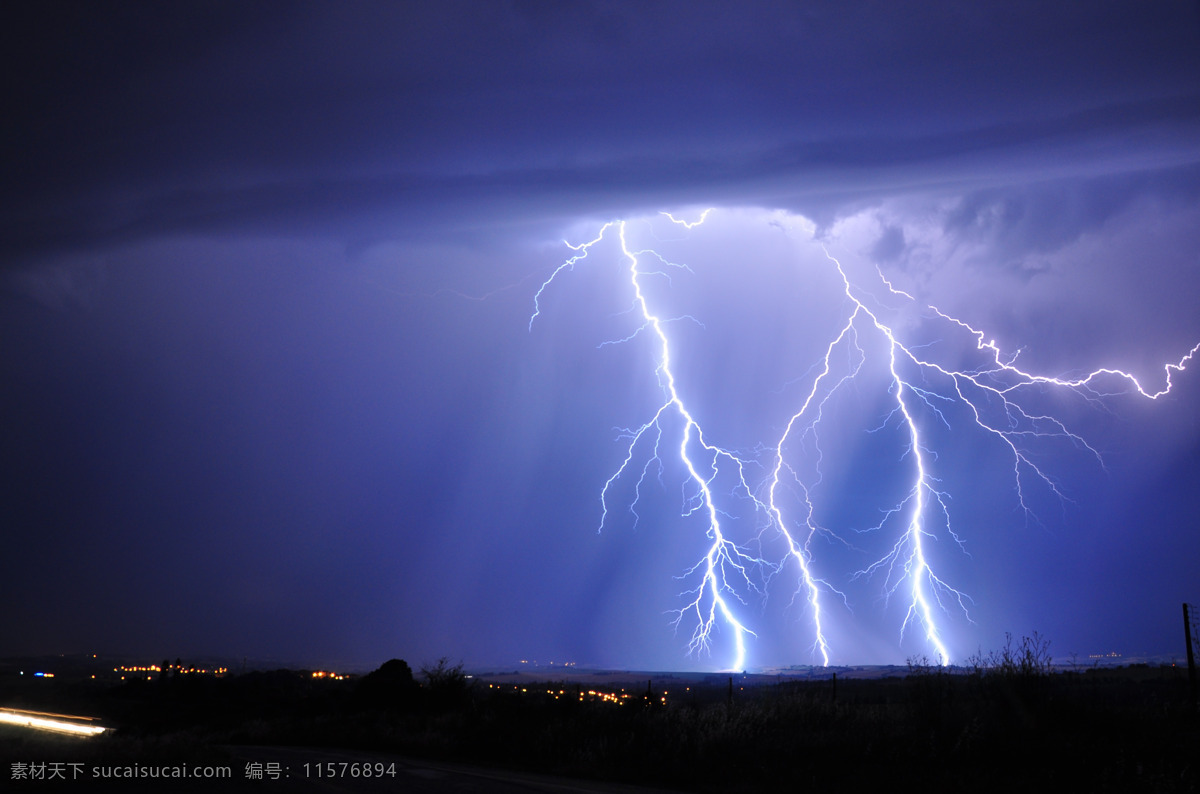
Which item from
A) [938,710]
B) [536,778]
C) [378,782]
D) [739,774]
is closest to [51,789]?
[378,782]

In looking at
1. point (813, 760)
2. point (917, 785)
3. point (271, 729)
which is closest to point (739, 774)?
point (813, 760)

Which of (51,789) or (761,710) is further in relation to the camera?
(761,710)

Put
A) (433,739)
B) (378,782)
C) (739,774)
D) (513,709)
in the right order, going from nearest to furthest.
Answer: 1. (378,782)
2. (739,774)
3. (433,739)
4. (513,709)

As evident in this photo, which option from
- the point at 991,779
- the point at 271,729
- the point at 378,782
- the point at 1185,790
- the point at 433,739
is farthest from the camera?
the point at 271,729

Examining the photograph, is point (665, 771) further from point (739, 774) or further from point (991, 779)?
point (991, 779)

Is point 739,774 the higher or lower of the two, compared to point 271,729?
higher

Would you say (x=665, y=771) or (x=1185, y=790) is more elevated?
(x=1185, y=790)

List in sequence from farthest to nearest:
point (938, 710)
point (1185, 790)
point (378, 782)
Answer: point (938, 710), point (378, 782), point (1185, 790)

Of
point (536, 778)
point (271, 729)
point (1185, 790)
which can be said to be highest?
point (1185, 790)

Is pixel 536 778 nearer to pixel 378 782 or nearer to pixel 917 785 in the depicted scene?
pixel 378 782
